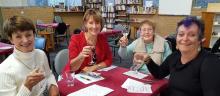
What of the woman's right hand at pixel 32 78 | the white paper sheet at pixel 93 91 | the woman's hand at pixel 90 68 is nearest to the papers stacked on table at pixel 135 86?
the white paper sheet at pixel 93 91

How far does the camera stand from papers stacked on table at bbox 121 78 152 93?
1611 millimetres

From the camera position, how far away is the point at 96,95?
1.51 m

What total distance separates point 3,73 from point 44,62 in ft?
1.33

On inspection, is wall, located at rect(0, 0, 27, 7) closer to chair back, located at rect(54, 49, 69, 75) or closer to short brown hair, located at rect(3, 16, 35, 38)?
chair back, located at rect(54, 49, 69, 75)

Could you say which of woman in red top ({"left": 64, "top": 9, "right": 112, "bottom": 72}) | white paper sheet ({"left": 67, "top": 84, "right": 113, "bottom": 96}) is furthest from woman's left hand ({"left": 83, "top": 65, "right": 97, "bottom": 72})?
white paper sheet ({"left": 67, "top": 84, "right": 113, "bottom": 96})

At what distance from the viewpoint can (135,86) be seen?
5.56 ft

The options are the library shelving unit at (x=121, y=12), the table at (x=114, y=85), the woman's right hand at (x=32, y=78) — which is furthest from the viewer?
the library shelving unit at (x=121, y=12)

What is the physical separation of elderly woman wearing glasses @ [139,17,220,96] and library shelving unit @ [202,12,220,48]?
17.8 ft

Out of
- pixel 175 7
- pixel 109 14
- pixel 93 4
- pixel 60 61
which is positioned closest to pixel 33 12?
pixel 93 4

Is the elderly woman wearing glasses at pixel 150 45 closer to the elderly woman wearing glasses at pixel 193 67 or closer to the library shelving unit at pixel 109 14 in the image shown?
the elderly woman wearing glasses at pixel 193 67

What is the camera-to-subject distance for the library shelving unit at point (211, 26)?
6.51 metres

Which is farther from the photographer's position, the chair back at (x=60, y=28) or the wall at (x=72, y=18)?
the wall at (x=72, y=18)

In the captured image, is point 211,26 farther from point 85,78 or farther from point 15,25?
point 15,25

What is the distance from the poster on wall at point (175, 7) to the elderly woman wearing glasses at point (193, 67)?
6.34 meters
